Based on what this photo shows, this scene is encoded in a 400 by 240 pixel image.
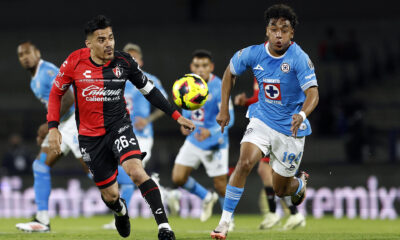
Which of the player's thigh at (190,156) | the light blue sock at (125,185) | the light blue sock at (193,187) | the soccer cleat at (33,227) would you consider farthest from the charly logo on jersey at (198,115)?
the soccer cleat at (33,227)

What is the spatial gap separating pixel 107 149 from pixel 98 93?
543 mm

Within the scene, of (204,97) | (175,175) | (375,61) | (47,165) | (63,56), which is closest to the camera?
(204,97)

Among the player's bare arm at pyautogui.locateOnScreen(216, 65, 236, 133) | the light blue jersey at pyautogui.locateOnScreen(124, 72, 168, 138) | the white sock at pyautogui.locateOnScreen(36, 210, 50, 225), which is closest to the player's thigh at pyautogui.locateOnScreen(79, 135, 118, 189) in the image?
the player's bare arm at pyautogui.locateOnScreen(216, 65, 236, 133)

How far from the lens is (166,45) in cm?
2427

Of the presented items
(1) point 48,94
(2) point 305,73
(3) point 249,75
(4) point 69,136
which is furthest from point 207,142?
(3) point 249,75

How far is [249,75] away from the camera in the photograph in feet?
72.7

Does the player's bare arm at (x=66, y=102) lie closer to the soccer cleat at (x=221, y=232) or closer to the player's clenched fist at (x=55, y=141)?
the player's clenched fist at (x=55, y=141)

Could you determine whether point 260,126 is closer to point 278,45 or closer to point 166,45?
point 278,45

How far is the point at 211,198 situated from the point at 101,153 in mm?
4166

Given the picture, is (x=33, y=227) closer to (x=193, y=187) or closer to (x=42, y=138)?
(x=42, y=138)

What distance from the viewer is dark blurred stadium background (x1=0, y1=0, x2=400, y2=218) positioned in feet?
44.9

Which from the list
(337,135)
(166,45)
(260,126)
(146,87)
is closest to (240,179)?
(260,126)

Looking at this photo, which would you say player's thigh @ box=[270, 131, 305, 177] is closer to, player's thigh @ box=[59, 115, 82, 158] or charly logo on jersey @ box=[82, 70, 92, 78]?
charly logo on jersey @ box=[82, 70, 92, 78]

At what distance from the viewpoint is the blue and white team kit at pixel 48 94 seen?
903cm
